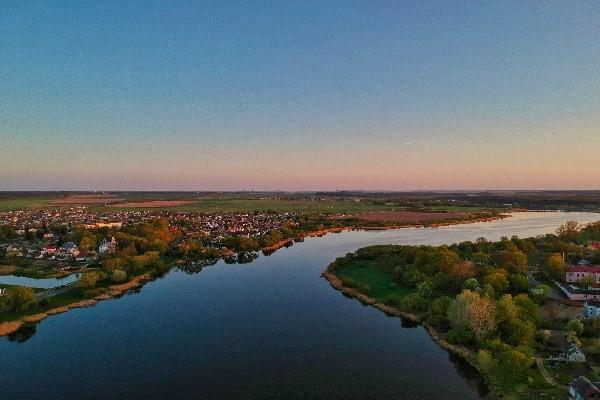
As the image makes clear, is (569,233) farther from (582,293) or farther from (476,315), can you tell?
(476,315)

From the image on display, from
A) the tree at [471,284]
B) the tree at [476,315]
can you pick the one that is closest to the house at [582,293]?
the tree at [471,284]

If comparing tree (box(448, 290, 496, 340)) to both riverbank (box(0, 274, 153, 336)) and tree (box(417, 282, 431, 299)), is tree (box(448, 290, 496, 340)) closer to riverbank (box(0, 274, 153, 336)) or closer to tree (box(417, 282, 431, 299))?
tree (box(417, 282, 431, 299))

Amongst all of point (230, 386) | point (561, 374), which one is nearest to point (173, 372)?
point (230, 386)

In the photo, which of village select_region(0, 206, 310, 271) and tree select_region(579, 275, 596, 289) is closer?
tree select_region(579, 275, 596, 289)

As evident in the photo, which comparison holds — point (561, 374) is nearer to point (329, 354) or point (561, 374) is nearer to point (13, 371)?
point (329, 354)

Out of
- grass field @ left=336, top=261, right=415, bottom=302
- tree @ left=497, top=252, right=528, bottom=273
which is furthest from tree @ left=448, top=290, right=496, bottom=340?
tree @ left=497, top=252, right=528, bottom=273

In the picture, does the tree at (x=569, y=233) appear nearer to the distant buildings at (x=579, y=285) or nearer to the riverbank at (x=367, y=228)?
the distant buildings at (x=579, y=285)

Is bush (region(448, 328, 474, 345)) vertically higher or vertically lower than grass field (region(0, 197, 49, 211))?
lower
